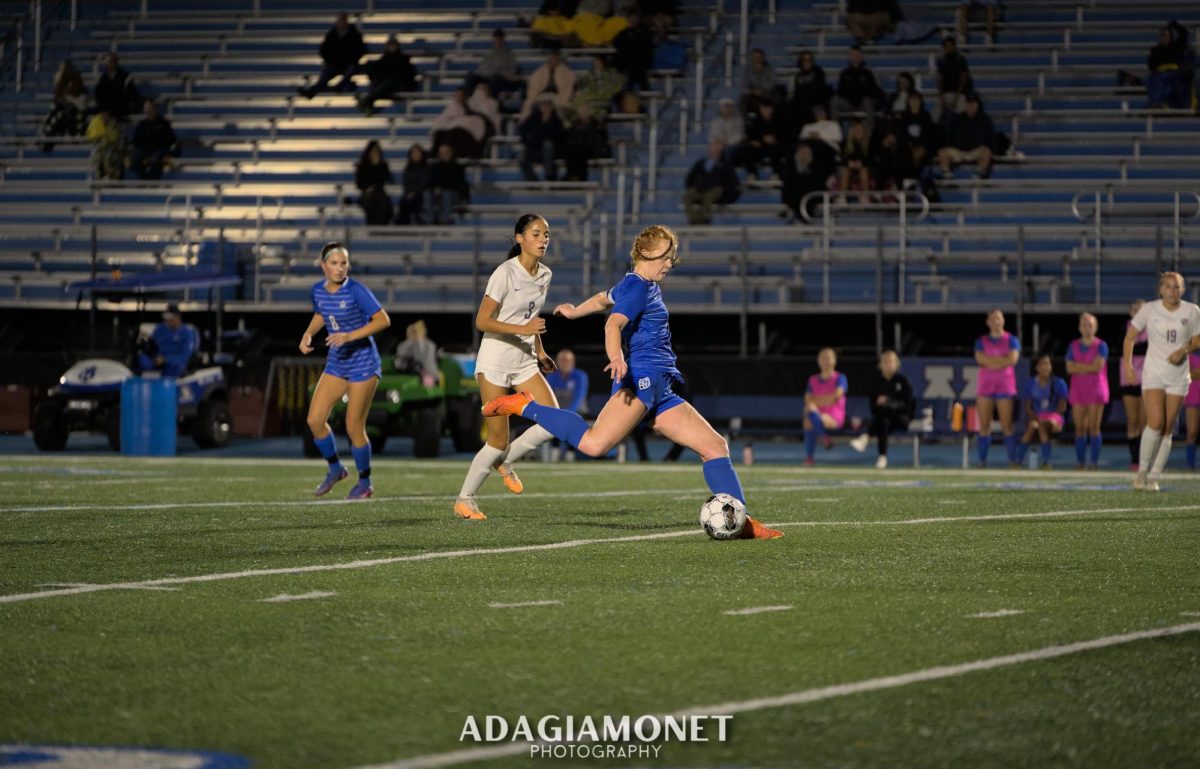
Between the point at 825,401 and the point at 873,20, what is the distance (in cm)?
964

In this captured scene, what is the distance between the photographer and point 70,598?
7496 millimetres

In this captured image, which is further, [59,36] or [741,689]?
[59,36]

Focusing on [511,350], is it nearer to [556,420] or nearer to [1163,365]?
[556,420]

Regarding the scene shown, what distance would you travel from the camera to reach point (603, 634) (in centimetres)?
645

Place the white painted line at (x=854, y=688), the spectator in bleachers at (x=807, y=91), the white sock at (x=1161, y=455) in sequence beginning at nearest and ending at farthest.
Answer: the white painted line at (x=854, y=688), the white sock at (x=1161, y=455), the spectator in bleachers at (x=807, y=91)

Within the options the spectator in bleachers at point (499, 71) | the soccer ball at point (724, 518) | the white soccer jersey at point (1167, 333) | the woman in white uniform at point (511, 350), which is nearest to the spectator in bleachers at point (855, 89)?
the spectator in bleachers at point (499, 71)

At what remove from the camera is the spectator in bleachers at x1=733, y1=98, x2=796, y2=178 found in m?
27.2

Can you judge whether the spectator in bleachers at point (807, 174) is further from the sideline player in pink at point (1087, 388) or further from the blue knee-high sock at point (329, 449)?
the blue knee-high sock at point (329, 449)

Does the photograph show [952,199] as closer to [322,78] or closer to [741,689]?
[322,78]

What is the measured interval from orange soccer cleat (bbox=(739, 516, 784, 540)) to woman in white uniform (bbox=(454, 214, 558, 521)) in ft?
5.92

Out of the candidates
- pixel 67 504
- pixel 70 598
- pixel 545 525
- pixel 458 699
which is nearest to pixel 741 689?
pixel 458 699

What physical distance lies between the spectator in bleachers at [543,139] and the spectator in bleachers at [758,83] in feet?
9.44

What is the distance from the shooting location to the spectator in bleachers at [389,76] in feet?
101

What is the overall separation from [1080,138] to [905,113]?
2803 mm
